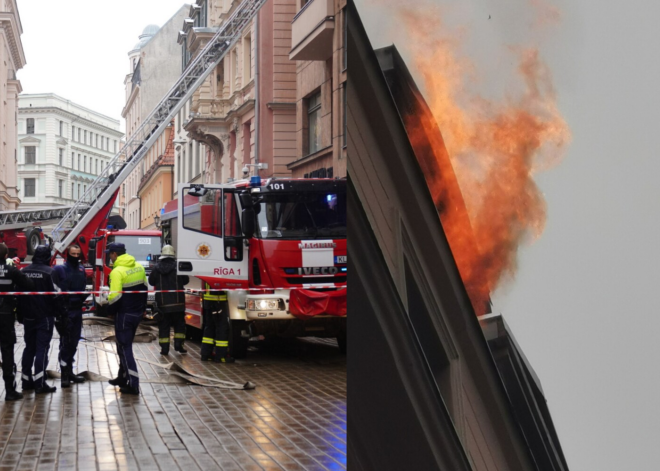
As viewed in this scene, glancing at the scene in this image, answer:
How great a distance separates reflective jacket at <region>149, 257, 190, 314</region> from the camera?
1608 cm

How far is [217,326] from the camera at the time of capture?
1481 centimetres

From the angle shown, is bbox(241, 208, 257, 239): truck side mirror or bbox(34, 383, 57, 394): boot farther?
bbox(241, 208, 257, 239): truck side mirror

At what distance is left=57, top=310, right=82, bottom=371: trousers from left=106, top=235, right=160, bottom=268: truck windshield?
529 inches

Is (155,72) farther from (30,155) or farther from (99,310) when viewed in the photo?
(99,310)

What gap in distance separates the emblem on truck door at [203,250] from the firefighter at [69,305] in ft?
10.7

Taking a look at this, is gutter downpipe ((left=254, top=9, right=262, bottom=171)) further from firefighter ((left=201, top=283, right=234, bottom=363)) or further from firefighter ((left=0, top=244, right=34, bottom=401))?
firefighter ((left=0, top=244, right=34, bottom=401))

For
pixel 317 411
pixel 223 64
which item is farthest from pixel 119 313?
pixel 223 64

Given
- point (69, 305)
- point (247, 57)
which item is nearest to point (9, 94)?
point (247, 57)

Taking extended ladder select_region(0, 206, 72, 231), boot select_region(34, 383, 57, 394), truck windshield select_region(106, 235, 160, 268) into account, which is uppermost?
extended ladder select_region(0, 206, 72, 231)

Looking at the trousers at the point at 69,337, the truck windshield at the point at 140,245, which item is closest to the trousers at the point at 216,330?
the trousers at the point at 69,337

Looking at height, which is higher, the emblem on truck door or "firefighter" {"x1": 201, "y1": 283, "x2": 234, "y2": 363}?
the emblem on truck door

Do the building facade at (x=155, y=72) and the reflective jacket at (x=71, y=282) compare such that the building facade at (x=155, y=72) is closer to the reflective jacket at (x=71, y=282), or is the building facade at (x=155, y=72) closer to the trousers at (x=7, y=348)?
the reflective jacket at (x=71, y=282)

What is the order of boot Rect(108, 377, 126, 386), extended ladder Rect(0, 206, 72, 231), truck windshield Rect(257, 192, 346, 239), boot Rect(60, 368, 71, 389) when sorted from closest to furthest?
1. boot Rect(108, 377, 126, 386)
2. boot Rect(60, 368, 71, 389)
3. truck windshield Rect(257, 192, 346, 239)
4. extended ladder Rect(0, 206, 72, 231)

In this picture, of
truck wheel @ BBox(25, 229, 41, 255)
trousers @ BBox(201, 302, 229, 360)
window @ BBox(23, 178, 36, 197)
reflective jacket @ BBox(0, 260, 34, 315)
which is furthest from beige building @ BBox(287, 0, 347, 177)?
window @ BBox(23, 178, 36, 197)
